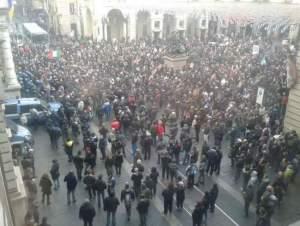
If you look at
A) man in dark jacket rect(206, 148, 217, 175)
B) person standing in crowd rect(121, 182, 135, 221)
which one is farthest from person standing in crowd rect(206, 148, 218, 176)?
person standing in crowd rect(121, 182, 135, 221)

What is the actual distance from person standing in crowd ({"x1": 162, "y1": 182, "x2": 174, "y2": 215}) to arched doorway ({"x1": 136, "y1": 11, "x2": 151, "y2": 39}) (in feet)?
133

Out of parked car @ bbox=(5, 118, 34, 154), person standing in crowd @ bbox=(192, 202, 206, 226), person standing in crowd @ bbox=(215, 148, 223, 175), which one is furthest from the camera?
parked car @ bbox=(5, 118, 34, 154)

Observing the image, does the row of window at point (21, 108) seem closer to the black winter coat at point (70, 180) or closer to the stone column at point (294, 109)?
the black winter coat at point (70, 180)

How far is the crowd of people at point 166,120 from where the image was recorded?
12.0m

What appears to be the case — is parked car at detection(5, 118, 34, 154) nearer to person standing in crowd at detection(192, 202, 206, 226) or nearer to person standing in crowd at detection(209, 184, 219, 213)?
person standing in crowd at detection(192, 202, 206, 226)

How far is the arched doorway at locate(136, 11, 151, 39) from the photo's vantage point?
50.1m

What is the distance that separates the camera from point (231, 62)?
92.0 ft

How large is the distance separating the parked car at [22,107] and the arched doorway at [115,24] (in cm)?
2981

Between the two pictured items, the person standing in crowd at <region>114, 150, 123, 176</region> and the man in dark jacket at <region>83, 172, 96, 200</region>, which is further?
the person standing in crowd at <region>114, 150, 123, 176</region>

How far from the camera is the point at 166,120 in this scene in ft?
59.0

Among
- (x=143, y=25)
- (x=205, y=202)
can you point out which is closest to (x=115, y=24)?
(x=143, y=25)

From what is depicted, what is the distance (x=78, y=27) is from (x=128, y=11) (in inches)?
348

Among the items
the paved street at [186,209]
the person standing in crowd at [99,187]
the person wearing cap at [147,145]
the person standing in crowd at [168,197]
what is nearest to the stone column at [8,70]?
the paved street at [186,209]

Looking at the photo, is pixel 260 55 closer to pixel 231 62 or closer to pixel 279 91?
pixel 231 62
